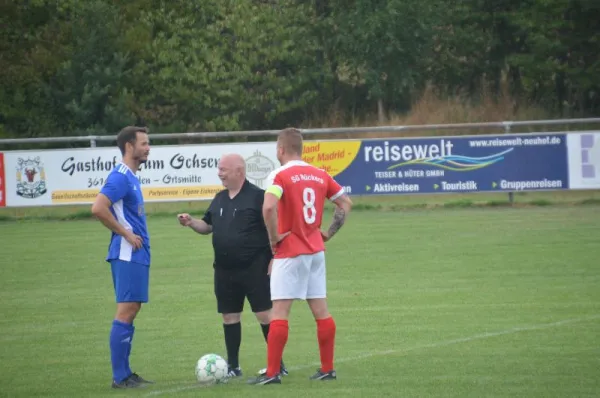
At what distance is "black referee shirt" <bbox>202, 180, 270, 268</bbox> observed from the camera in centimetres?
965

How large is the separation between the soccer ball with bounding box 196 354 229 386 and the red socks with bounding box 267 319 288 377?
428 millimetres

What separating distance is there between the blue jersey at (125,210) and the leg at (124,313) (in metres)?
0.07

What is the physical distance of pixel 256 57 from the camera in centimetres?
4366

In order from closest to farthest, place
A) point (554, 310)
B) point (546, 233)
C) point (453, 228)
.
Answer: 1. point (554, 310)
2. point (546, 233)
3. point (453, 228)

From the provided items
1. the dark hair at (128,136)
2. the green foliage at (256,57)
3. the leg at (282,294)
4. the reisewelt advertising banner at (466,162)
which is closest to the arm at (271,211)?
the leg at (282,294)

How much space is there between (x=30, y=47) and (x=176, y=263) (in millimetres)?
28048

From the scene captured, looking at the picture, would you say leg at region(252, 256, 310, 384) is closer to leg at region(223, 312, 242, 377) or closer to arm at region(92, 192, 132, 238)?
leg at region(223, 312, 242, 377)

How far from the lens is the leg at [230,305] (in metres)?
9.71

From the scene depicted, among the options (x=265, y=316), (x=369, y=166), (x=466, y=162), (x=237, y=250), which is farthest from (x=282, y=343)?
(x=466, y=162)

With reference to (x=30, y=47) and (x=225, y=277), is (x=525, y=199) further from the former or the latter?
(x=30, y=47)

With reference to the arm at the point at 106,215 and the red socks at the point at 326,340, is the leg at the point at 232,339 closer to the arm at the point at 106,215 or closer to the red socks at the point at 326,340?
the red socks at the point at 326,340

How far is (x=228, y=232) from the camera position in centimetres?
966

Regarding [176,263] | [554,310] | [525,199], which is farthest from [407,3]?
[554,310]

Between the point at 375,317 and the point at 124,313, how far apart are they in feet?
13.4
